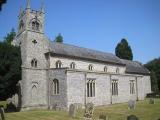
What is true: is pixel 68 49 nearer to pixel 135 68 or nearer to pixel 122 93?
pixel 122 93

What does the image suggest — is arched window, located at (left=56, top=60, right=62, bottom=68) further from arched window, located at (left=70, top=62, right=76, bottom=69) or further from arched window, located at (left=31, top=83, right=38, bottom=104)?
arched window, located at (left=31, top=83, right=38, bottom=104)

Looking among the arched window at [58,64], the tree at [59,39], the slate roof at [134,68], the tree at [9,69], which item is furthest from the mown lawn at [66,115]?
the tree at [59,39]

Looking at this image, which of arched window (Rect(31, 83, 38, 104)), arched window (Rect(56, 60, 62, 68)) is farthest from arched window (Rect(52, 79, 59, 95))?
arched window (Rect(56, 60, 62, 68))

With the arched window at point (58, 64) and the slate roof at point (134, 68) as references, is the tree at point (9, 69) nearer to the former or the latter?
the arched window at point (58, 64)

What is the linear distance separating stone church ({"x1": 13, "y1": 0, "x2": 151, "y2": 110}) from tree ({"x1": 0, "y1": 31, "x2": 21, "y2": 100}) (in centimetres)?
118

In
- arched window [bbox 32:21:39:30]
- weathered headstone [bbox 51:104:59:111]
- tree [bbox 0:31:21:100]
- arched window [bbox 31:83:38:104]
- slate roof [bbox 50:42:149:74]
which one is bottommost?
weathered headstone [bbox 51:104:59:111]

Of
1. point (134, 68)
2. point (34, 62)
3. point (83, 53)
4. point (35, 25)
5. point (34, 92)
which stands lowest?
point (34, 92)

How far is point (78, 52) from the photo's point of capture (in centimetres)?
4256

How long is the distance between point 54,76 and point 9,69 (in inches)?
256

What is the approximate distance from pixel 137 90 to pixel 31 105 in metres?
22.8

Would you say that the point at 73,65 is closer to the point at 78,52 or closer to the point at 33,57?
the point at 78,52

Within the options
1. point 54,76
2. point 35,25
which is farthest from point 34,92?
point 35,25

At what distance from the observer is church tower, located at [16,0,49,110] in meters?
32.9

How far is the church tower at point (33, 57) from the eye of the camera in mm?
32938
